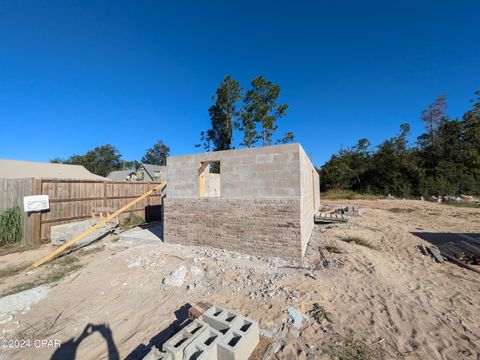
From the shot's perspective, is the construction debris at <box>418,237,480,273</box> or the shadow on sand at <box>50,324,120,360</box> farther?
the construction debris at <box>418,237,480,273</box>

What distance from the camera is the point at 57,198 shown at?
770 centimetres

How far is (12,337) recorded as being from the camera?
279cm

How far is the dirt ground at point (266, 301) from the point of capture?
2.57 meters

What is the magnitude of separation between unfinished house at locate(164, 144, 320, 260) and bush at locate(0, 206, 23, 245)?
18.2 feet

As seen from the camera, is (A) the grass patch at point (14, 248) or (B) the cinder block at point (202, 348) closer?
(B) the cinder block at point (202, 348)

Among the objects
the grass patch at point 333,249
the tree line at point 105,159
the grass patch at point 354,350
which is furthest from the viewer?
the tree line at point 105,159

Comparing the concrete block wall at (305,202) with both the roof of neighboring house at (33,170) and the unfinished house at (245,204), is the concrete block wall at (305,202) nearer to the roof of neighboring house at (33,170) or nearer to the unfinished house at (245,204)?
the unfinished house at (245,204)

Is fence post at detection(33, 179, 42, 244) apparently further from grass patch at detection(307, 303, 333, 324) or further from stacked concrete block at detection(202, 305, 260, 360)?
grass patch at detection(307, 303, 333, 324)

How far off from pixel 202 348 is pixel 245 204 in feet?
12.3

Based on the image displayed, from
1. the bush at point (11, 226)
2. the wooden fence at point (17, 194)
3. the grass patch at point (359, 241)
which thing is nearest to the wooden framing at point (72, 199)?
the wooden fence at point (17, 194)

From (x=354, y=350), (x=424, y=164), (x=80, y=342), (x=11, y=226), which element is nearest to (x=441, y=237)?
(x=354, y=350)

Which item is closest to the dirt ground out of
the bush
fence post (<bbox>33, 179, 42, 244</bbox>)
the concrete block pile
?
the concrete block pile

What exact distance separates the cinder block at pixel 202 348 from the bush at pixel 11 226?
904 cm

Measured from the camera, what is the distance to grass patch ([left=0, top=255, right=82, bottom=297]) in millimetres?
4107
